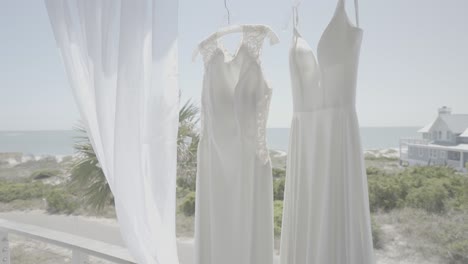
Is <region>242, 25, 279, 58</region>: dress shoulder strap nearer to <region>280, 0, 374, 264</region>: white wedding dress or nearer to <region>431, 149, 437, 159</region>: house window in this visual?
<region>280, 0, 374, 264</region>: white wedding dress

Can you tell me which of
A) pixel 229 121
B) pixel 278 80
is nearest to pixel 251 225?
pixel 229 121

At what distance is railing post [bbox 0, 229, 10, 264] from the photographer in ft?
6.93

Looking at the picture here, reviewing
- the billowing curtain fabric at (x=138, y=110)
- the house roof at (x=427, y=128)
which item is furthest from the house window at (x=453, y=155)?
the billowing curtain fabric at (x=138, y=110)

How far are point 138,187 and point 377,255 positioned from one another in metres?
0.95

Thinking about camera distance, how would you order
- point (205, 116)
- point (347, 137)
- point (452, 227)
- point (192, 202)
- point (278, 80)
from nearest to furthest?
point (347, 137)
point (452, 227)
point (205, 116)
point (278, 80)
point (192, 202)

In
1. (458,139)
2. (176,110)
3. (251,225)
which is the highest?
(176,110)

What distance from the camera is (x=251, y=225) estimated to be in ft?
3.65

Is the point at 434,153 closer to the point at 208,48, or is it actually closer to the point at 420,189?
the point at 420,189

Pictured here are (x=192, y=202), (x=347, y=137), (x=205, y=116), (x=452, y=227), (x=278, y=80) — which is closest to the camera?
(x=347, y=137)

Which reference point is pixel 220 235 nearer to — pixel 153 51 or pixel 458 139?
pixel 153 51

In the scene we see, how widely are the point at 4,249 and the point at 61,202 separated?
0.62 m

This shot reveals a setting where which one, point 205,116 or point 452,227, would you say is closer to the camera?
point 452,227

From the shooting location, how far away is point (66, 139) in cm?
191

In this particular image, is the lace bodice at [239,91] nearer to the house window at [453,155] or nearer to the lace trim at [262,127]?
the lace trim at [262,127]
